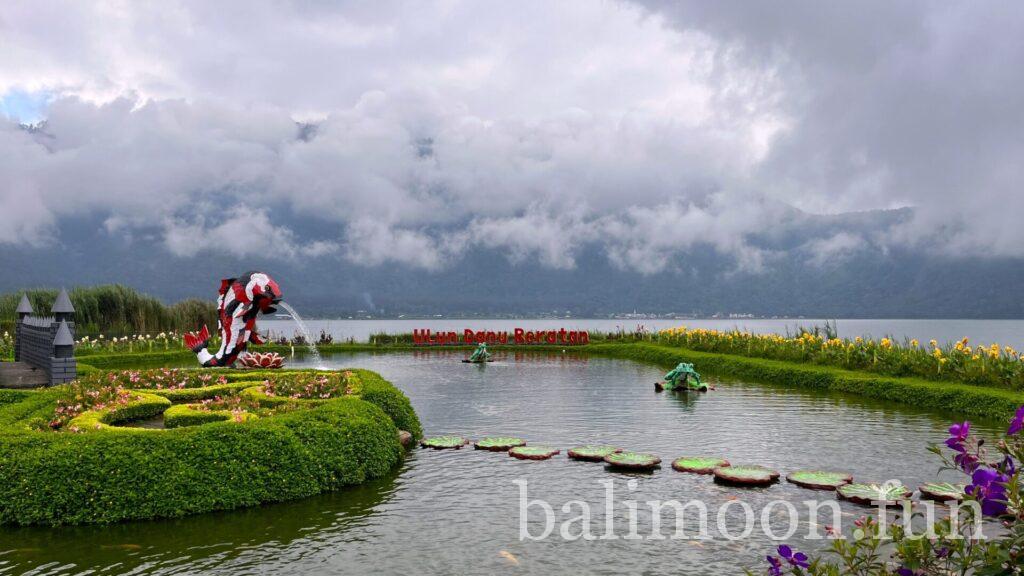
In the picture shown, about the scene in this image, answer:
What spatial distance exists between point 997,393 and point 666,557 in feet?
48.3

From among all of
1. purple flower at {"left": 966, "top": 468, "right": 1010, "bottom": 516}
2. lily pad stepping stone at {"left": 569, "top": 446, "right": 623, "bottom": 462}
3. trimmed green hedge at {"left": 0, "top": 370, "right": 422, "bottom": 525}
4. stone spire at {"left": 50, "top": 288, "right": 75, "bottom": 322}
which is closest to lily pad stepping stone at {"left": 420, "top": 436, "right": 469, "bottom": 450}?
trimmed green hedge at {"left": 0, "top": 370, "right": 422, "bottom": 525}

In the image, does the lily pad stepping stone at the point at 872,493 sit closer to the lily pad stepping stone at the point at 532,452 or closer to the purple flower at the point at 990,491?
the lily pad stepping stone at the point at 532,452

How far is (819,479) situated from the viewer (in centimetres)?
1056

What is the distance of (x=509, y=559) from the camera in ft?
25.1

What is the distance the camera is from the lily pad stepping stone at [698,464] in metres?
11.4

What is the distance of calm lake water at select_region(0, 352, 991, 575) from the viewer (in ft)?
25.0

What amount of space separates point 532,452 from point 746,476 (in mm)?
3882

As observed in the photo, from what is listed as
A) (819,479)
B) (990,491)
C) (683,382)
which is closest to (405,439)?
(819,479)

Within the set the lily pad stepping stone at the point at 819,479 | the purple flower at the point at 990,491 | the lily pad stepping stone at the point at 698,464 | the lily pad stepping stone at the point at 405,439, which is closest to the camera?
the purple flower at the point at 990,491

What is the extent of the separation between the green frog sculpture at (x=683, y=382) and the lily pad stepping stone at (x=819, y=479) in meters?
11.5

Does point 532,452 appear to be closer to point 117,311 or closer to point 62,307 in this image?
point 62,307

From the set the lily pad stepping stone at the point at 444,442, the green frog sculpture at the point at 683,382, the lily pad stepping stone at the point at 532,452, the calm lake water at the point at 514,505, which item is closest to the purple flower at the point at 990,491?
the calm lake water at the point at 514,505

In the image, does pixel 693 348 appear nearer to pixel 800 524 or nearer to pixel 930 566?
pixel 800 524

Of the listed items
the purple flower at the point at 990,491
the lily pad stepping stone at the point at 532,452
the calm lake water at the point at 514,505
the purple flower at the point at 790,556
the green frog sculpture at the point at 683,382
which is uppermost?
the purple flower at the point at 990,491
